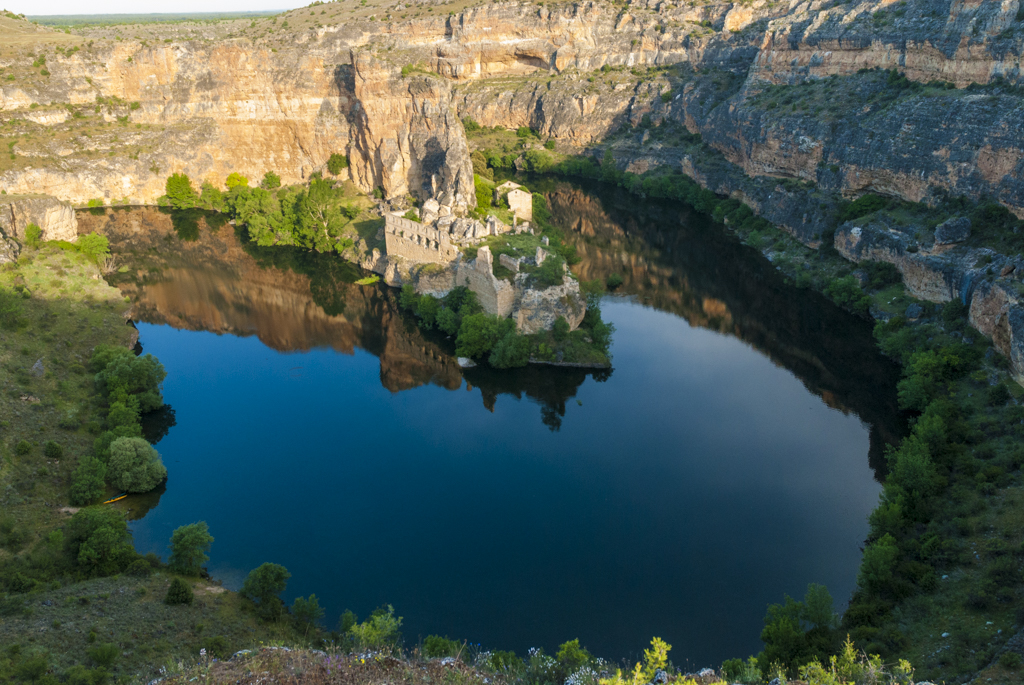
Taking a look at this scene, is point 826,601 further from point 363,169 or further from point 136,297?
point 363,169

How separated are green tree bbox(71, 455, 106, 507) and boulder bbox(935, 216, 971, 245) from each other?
124 ft

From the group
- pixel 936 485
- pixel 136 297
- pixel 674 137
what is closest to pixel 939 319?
pixel 936 485

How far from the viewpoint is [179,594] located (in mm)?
19125

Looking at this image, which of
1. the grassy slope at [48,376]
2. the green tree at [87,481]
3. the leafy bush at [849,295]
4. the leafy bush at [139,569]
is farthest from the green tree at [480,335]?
the leafy bush at [849,295]

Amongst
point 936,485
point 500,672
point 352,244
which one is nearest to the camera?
point 500,672

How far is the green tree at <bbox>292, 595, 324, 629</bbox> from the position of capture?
19859 mm

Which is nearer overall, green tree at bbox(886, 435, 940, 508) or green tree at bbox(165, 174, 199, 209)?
green tree at bbox(886, 435, 940, 508)

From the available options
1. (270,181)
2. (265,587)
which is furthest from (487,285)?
(270,181)

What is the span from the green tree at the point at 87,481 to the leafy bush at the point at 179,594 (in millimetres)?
6588

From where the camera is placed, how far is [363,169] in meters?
57.6

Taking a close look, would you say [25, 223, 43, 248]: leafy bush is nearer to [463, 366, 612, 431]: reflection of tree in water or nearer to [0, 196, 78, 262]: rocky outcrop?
[0, 196, 78, 262]: rocky outcrop

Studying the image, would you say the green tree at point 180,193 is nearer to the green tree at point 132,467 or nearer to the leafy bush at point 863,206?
the green tree at point 132,467

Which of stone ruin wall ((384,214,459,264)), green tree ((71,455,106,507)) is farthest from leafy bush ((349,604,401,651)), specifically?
stone ruin wall ((384,214,459,264))

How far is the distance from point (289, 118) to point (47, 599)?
49410 millimetres
